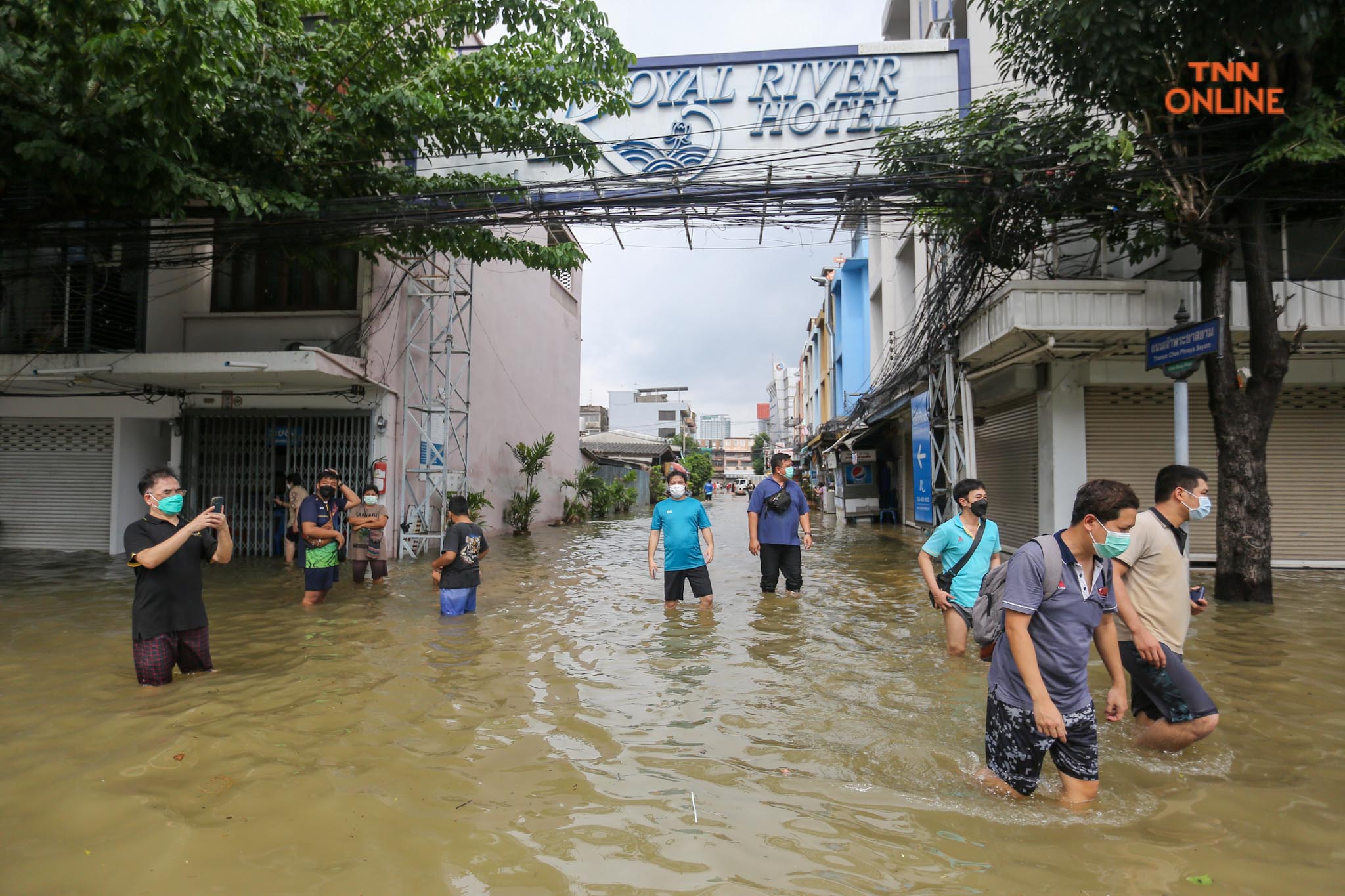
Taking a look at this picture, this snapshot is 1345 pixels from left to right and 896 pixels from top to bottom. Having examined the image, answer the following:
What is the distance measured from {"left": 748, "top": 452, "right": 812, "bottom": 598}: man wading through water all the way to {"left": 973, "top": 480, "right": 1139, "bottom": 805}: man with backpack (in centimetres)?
465

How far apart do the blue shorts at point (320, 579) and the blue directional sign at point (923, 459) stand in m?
8.64

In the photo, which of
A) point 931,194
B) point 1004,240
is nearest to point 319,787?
point 931,194

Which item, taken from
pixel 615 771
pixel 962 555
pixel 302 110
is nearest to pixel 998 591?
pixel 615 771

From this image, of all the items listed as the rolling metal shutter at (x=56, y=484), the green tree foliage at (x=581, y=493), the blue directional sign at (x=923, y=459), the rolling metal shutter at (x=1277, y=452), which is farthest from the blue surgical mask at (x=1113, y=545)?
the green tree foliage at (x=581, y=493)

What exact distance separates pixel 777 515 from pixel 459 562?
3.26m

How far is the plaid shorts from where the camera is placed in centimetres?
487

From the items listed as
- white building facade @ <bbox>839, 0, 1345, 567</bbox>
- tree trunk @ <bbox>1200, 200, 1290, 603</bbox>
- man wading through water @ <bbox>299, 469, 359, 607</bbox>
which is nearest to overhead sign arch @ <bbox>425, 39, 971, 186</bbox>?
white building facade @ <bbox>839, 0, 1345, 567</bbox>

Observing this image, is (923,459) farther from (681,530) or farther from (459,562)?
(459,562)

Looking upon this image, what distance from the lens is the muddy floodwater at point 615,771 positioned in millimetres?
2873

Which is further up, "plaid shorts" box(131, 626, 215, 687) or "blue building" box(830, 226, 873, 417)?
"blue building" box(830, 226, 873, 417)

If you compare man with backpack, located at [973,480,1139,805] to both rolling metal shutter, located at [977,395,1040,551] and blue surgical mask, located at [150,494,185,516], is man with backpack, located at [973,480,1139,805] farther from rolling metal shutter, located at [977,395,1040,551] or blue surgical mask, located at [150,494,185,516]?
rolling metal shutter, located at [977,395,1040,551]

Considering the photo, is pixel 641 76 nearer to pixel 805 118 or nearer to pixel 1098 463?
pixel 805 118

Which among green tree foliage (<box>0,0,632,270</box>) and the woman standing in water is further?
the woman standing in water

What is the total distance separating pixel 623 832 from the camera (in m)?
3.18
